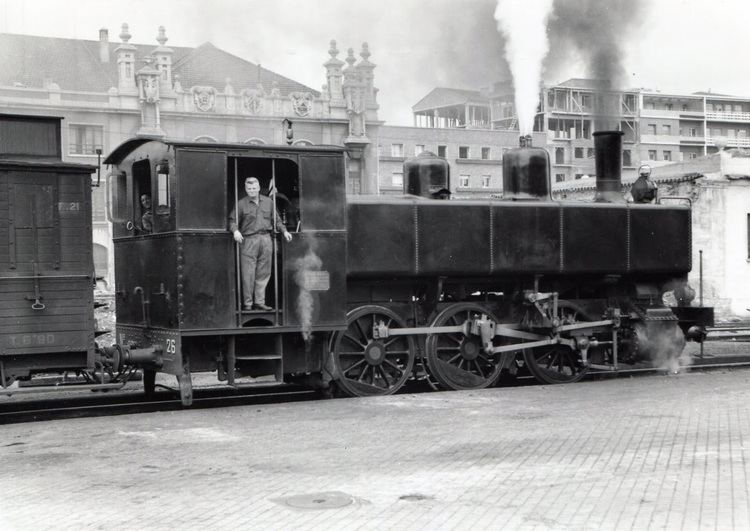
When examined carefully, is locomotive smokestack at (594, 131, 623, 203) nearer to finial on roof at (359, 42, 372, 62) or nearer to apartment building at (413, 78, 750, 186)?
finial on roof at (359, 42, 372, 62)

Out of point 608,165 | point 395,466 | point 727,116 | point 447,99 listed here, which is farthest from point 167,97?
point 727,116

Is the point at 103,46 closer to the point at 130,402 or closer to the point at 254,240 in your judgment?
the point at 130,402

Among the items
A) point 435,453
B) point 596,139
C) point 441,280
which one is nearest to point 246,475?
point 435,453

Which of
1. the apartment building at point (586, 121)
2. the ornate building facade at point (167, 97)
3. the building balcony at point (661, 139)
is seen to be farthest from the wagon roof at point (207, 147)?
the building balcony at point (661, 139)

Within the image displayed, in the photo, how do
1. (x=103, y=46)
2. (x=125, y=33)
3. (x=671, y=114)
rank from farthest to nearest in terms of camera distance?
(x=671, y=114), (x=103, y=46), (x=125, y=33)

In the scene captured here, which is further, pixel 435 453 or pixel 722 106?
pixel 722 106

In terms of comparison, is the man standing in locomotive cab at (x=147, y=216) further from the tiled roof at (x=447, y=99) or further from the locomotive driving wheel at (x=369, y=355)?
the tiled roof at (x=447, y=99)

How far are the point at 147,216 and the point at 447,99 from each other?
219ft

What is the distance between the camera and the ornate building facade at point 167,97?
47.6 m

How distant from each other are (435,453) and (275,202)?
4233 mm

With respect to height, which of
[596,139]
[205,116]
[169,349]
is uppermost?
[205,116]

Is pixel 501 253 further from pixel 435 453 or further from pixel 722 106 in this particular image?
pixel 722 106

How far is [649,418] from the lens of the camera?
381 inches

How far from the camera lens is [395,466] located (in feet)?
24.5
